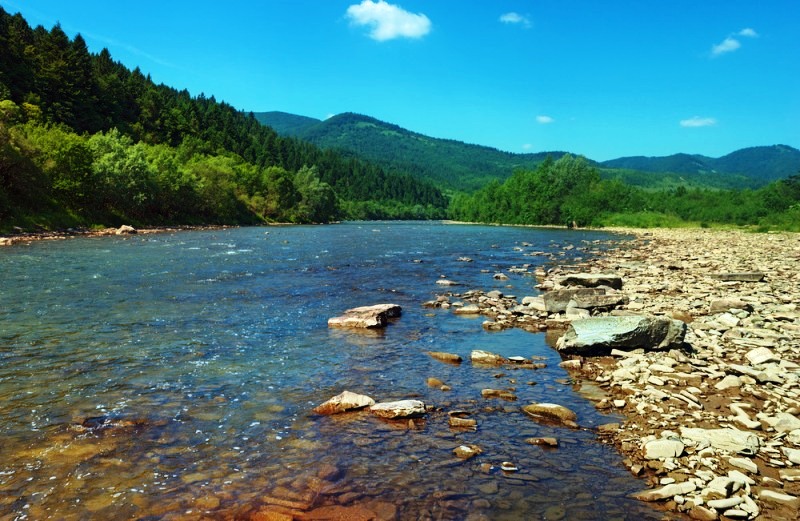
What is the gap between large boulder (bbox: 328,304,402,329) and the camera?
55.0ft

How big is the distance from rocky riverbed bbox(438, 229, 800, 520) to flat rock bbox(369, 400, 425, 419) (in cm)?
352

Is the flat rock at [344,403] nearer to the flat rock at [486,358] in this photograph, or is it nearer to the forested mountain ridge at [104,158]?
the flat rock at [486,358]

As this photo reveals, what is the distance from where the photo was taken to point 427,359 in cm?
1315

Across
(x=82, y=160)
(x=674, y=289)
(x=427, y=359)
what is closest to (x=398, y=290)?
(x=427, y=359)

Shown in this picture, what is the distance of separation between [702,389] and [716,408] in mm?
1072

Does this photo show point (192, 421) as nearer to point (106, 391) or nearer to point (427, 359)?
point (106, 391)

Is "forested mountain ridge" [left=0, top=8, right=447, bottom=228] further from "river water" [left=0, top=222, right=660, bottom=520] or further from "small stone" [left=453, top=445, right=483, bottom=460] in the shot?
"small stone" [left=453, top=445, right=483, bottom=460]

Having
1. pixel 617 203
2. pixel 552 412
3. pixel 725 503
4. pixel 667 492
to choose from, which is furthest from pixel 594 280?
pixel 617 203

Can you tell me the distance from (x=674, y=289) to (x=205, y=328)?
20832 millimetres

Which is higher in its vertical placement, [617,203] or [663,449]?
[617,203]

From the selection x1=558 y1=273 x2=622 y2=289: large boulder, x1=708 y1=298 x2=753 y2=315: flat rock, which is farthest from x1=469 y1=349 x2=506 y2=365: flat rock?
x1=558 y1=273 x2=622 y2=289: large boulder

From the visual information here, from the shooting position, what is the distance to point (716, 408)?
9227mm

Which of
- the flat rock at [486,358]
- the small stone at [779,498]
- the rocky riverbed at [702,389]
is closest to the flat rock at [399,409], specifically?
the rocky riverbed at [702,389]

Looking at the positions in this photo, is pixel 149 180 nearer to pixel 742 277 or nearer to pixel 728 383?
pixel 742 277
